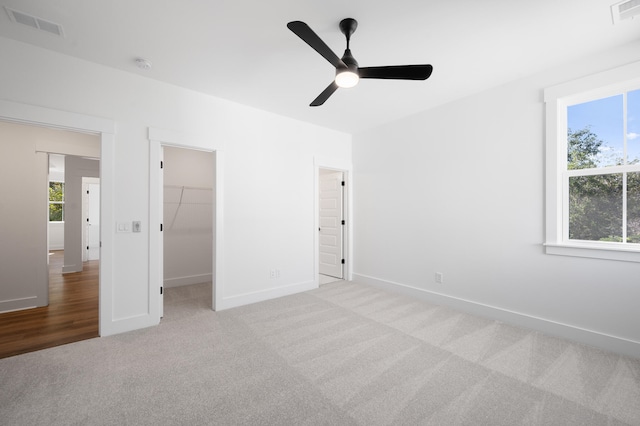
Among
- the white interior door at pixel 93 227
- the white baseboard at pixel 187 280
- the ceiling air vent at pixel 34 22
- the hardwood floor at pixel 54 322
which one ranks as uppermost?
the ceiling air vent at pixel 34 22

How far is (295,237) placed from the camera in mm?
4277

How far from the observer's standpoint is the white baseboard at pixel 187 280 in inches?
179

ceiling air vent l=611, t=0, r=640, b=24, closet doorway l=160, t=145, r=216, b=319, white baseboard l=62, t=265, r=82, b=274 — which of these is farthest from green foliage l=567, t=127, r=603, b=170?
white baseboard l=62, t=265, r=82, b=274

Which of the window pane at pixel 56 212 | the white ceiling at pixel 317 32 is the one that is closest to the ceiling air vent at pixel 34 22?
the white ceiling at pixel 317 32

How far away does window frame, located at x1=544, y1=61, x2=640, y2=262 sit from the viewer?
254 centimetres

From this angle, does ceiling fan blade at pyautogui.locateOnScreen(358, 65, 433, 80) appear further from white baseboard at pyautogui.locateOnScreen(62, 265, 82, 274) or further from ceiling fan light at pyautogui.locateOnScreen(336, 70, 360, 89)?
white baseboard at pyautogui.locateOnScreen(62, 265, 82, 274)

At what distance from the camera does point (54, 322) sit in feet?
10.1

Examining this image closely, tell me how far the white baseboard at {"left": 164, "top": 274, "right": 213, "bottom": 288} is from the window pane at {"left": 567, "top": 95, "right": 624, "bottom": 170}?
5.50 metres

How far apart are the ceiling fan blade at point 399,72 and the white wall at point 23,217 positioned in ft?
14.4

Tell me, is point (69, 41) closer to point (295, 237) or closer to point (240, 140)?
point (240, 140)

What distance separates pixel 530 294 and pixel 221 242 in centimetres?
371

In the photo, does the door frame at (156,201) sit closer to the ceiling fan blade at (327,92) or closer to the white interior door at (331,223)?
the ceiling fan blade at (327,92)

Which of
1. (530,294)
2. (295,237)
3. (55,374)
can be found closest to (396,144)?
(295,237)

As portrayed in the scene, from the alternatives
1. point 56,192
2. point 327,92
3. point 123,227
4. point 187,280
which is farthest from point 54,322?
point 56,192
